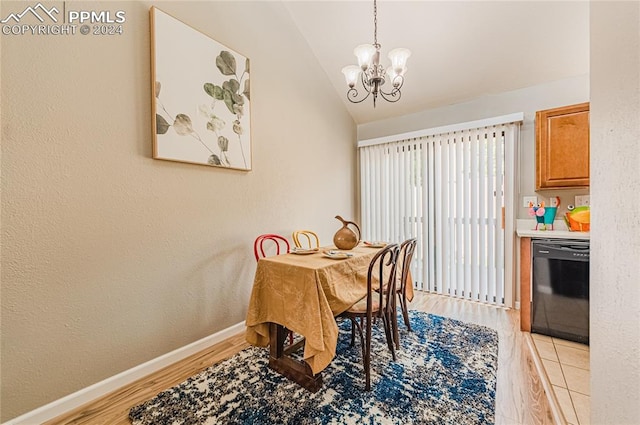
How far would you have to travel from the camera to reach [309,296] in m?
1.66

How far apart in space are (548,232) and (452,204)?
1105mm

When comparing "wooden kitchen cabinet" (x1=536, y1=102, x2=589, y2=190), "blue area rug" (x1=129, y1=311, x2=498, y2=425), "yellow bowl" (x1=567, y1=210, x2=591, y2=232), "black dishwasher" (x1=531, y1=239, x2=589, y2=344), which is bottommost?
"blue area rug" (x1=129, y1=311, x2=498, y2=425)

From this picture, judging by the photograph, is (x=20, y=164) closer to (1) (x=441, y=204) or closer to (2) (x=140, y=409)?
(2) (x=140, y=409)

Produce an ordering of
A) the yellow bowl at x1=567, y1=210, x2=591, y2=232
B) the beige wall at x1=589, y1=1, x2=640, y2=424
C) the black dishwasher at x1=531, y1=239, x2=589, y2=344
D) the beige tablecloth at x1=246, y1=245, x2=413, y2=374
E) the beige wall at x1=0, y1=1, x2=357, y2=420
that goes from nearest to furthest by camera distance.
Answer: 1. the beige wall at x1=589, y1=1, x2=640, y2=424
2. the beige wall at x1=0, y1=1, x2=357, y2=420
3. the beige tablecloth at x1=246, y1=245, x2=413, y2=374
4. the black dishwasher at x1=531, y1=239, x2=589, y2=344
5. the yellow bowl at x1=567, y1=210, x2=591, y2=232

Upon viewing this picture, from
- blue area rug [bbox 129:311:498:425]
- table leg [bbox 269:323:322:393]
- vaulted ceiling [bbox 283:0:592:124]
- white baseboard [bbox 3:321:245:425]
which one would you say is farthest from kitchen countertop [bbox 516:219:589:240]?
white baseboard [bbox 3:321:245:425]

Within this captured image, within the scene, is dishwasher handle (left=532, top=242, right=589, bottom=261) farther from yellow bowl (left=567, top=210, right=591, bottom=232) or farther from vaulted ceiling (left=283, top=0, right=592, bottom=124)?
vaulted ceiling (left=283, top=0, right=592, bottom=124)

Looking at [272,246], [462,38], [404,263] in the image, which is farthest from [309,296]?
[462,38]

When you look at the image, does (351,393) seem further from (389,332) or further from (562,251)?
(562,251)

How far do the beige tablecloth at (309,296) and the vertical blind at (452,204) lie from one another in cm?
186

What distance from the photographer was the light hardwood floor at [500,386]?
151 centimetres

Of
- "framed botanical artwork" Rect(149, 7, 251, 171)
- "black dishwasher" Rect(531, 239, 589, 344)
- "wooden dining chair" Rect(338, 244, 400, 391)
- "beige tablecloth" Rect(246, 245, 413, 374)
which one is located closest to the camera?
"beige tablecloth" Rect(246, 245, 413, 374)

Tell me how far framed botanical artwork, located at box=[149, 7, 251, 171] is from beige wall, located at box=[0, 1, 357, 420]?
0.08m

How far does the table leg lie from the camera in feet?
5.64

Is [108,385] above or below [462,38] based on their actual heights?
below
